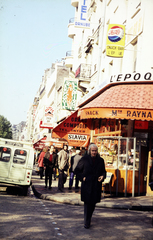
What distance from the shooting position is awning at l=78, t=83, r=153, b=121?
1248 cm

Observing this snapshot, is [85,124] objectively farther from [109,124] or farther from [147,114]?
[147,114]

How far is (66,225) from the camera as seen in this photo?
24.0 ft

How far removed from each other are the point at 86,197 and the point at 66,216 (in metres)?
1.67

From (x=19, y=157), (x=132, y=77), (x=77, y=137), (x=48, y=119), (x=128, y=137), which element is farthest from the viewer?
(x=48, y=119)

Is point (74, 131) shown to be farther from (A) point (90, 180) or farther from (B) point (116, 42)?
(A) point (90, 180)

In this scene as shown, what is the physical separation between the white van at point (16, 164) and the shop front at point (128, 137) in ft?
9.77

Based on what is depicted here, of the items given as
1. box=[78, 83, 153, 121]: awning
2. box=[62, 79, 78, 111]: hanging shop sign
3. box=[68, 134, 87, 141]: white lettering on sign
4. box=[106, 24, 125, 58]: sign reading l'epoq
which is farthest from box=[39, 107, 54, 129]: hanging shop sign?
box=[78, 83, 153, 121]: awning

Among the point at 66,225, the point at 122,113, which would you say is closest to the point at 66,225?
the point at 66,225

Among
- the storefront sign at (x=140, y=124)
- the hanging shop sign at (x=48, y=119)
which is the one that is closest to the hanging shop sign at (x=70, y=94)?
the storefront sign at (x=140, y=124)

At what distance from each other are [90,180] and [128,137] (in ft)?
22.7

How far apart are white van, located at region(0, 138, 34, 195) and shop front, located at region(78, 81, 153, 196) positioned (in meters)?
2.98

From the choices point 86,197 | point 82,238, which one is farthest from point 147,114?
point 82,238

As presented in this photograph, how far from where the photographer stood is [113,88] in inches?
590

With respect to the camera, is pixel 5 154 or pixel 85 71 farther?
pixel 85 71
